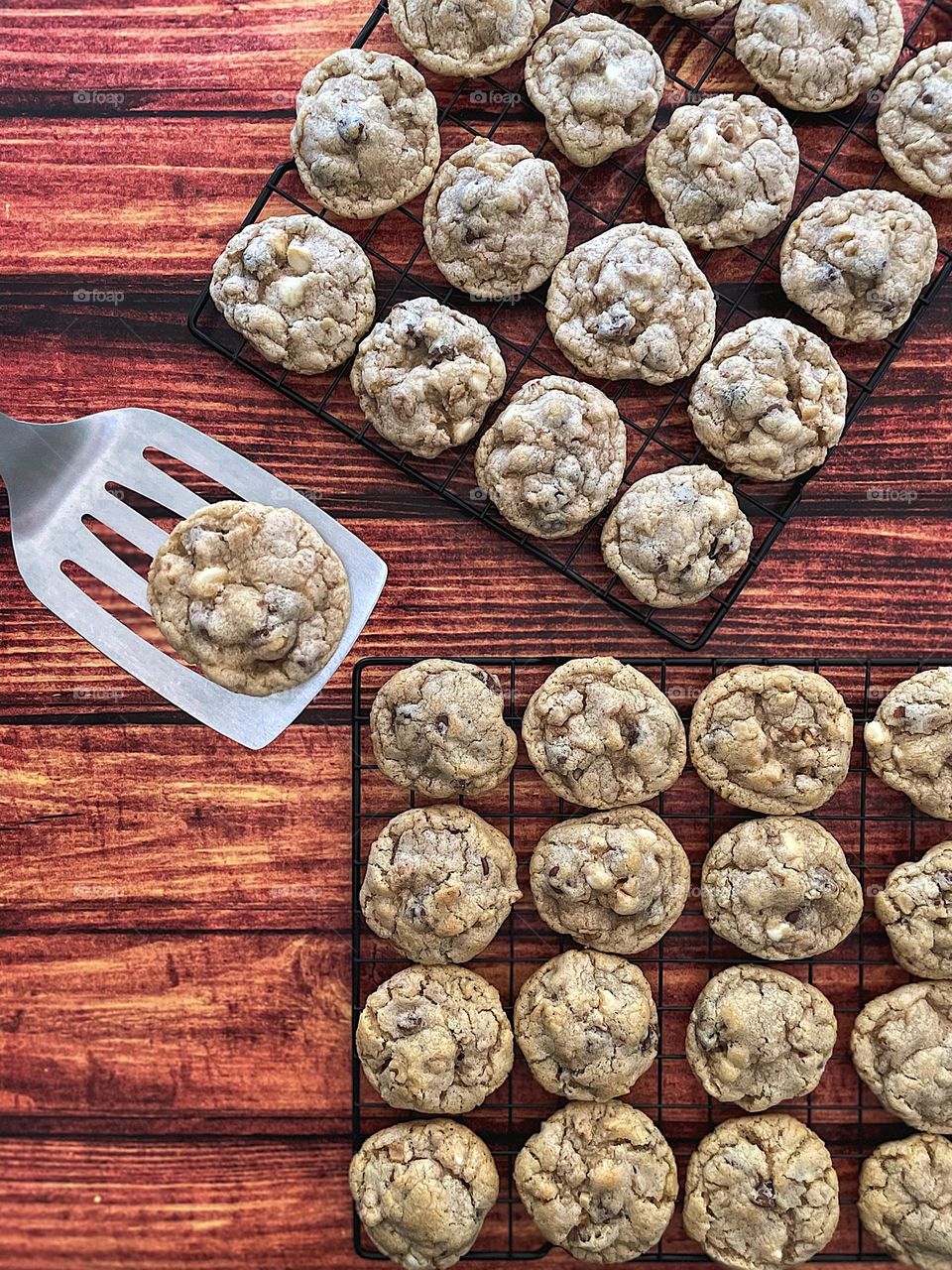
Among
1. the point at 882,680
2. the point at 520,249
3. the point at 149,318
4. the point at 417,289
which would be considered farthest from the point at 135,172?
the point at 882,680

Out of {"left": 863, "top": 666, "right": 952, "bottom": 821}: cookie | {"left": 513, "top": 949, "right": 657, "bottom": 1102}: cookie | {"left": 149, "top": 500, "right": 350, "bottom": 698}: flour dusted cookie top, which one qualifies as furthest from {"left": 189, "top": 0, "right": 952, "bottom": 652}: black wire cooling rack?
{"left": 513, "top": 949, "right": 657, "bottom": 1102}: cookie

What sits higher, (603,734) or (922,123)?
(922,123)

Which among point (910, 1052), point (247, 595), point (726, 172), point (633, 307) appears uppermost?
point (726, 172)

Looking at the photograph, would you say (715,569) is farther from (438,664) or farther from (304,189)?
(304,189)

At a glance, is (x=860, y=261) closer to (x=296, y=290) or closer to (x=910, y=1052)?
(x=296, y=290)

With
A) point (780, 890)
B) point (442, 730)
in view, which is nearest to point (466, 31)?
point (442, 730)

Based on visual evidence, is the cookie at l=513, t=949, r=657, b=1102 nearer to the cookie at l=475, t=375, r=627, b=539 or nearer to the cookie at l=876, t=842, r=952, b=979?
the cookie at l=876, t=842, r=952, b=979
